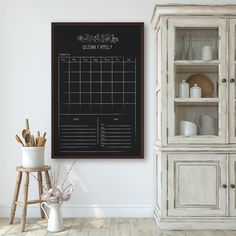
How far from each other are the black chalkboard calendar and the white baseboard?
1.66 feet

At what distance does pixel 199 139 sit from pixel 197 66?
65 cm

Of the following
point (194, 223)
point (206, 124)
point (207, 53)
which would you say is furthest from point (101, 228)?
point (207, 53)

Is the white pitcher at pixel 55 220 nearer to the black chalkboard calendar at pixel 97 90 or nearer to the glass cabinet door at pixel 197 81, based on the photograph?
the black chalkboard calendar at pixel 97 90

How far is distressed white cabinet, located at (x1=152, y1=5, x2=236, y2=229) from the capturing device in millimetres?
3707

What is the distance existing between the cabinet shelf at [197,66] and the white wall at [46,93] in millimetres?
499

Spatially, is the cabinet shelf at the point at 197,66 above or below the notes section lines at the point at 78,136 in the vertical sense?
above

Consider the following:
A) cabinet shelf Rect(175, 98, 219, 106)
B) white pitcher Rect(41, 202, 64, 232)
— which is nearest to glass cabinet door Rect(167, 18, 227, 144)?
cabinet shelf Rect(175, 98, 219, 106)

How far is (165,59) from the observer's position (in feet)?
12.3

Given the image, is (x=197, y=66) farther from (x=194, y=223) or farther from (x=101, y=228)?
(x=101, y=228)

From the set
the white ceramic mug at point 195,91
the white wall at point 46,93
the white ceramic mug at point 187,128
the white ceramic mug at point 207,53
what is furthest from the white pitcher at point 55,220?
the white ceramic mug at point 207,53

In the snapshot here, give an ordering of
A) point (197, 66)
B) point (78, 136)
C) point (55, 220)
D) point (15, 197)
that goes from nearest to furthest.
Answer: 1. point (55, 220)
2. point (197, 66)
3. point (15, 197)
4. point (78, 136)

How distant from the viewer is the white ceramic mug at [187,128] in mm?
3746

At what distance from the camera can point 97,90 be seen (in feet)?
13.8

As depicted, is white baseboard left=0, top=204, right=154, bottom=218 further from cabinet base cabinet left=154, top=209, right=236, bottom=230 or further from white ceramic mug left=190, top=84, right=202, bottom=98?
white ceramic mug left=190, top=84, right=202, bottom=98
